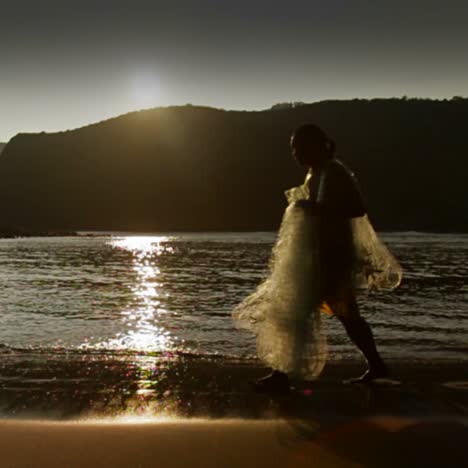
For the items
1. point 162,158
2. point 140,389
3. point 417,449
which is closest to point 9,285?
point 140,389

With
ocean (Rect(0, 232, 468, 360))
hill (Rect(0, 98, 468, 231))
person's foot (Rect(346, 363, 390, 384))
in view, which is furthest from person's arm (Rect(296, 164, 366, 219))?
hill (Rect(0, 98, 468, 231))

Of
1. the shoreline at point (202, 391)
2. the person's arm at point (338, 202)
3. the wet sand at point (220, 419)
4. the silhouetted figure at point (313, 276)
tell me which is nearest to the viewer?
the wet sand at point (220, 419)

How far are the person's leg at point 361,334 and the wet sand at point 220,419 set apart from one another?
15cm

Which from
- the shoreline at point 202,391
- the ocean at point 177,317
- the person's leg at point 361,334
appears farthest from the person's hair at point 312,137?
the ocean at point 177,317

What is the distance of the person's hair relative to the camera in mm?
5266

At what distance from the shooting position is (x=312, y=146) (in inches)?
207

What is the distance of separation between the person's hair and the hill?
104316 millimetres

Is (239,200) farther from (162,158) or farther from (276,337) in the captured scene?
(276,337)

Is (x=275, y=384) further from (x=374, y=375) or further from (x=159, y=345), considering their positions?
(x=159, y=345)

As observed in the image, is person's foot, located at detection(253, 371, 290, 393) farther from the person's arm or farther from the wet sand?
the person's arm

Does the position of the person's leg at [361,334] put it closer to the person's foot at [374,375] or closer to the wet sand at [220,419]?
the person's foot at [374,375]

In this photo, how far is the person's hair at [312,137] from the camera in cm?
527

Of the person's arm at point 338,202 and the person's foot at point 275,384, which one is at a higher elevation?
the person's arm at point 338,202

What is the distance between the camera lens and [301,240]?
5109 millimetres
